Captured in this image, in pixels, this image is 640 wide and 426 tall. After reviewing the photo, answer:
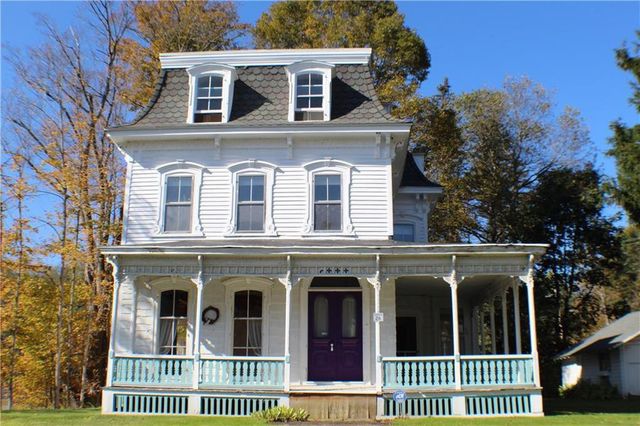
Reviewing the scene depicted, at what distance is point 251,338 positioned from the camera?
1506 centimetres

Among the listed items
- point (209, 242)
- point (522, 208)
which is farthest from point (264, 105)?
point (522, 208)

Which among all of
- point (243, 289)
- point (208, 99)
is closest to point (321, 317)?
point (243, 289)

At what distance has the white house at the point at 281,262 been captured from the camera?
13430 millimetres

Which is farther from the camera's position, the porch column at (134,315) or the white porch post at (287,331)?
the porch column at (134,315)

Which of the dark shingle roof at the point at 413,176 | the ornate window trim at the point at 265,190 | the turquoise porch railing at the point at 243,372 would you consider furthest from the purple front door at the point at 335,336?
the dark shingle roof at the point at 413,176

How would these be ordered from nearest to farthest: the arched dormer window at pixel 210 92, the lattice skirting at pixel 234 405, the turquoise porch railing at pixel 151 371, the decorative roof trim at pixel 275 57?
the lattice skirting at pixel 234 405, the turquoise porch railing at pixel 151 371, the arched dormer window at pixel 210 92, the decorative roof trim at pixel 275 57

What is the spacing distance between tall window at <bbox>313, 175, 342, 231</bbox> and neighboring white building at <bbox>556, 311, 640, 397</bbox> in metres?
13.9

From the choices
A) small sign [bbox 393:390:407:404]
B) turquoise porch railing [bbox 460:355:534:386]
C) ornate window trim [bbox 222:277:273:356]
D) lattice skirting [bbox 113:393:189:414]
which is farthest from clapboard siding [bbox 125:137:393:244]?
small sign [bbox 393:390:407:404]

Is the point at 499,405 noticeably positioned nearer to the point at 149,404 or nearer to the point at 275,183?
the point at 275,183

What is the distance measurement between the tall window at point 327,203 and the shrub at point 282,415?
4.68m

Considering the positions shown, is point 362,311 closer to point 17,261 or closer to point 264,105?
point 264,105

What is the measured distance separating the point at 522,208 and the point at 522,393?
1662cm

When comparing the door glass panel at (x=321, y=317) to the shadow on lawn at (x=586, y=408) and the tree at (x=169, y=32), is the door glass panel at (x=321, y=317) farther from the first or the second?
the tree at (x=169, y=32)

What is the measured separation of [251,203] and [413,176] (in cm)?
578
